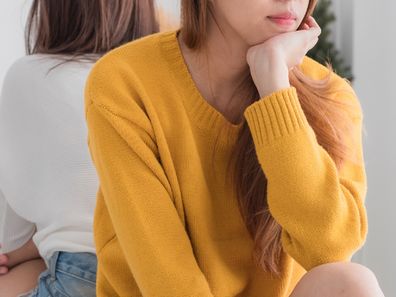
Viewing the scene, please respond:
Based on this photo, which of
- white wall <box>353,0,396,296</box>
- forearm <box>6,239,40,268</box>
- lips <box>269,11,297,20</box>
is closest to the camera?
lips <box>269,11,297,20</box>

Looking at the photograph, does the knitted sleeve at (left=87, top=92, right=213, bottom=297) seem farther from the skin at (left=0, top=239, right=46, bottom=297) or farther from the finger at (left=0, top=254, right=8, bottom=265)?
the finger at (left=0, top=254, right=8, bottom=265)

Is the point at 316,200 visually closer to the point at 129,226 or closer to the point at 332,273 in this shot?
the point at 332,273

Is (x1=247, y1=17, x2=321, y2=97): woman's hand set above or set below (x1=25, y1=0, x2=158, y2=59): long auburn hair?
above

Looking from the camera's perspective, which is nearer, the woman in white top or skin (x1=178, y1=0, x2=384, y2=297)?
skin (x1=178, y1=0, x2=384, y2=297)

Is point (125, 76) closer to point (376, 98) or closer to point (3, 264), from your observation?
point (3, 264)

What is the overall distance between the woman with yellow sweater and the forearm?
46cm

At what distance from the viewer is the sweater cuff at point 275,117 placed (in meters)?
1.04

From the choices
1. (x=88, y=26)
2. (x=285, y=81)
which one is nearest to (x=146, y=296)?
(x=285, y=81)

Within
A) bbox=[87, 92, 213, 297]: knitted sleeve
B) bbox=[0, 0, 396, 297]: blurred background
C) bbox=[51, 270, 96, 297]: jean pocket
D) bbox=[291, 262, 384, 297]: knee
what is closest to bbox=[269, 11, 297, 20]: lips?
bbox=[87, 92, 213, 297]: knitted sleeve

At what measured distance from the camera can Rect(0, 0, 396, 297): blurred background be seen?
2195 millimetres

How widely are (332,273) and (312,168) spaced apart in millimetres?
158

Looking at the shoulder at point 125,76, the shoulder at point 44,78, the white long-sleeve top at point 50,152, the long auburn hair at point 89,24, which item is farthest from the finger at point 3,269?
the shoulder at point 125,76

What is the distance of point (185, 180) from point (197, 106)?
0.12 metres

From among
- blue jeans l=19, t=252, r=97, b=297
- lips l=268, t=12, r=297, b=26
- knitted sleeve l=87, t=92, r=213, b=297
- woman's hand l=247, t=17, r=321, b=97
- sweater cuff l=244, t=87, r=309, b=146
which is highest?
lips l=268, t=12, r=297, b=26
